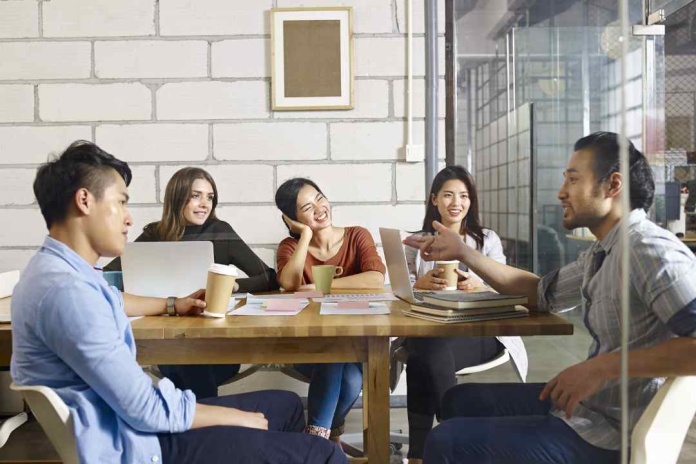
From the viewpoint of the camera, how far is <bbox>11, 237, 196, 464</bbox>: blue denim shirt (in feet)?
3.40

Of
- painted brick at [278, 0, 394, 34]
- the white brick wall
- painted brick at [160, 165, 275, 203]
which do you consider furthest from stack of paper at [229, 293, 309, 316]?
painted brick at [278, 0, 394, 34]

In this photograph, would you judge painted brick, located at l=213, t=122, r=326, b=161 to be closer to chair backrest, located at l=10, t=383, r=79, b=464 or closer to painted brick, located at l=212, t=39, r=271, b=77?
painted brick, located at l=212, t=39, r=271, b=77

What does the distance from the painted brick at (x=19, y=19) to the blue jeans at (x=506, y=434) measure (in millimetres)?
929

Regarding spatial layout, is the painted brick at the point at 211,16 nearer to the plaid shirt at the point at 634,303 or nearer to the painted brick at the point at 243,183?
the painted brick at the point at 243,183

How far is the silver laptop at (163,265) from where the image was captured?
1271 millimetres

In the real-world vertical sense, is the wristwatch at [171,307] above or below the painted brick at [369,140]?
below

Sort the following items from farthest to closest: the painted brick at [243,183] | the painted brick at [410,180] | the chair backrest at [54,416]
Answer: the painted brick at [410,180] < the painted brick at [243,183] < the chair backrest at [54,416]

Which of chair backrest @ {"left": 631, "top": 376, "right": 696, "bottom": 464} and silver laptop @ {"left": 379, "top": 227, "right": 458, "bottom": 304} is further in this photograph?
silver laptop @ {"left": 379, "top": 227, "right": 458, "bottom": 304}

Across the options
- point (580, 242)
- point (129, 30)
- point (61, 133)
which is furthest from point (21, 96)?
point (580, 242)

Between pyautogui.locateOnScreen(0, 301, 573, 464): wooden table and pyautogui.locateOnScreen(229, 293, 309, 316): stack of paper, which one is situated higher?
pyautogui.locateOnScreen(229, 293, 309, 316): stack of paper

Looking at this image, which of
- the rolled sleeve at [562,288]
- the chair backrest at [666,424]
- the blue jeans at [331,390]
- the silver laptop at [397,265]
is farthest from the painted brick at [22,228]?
the chair backrest at [666,424]

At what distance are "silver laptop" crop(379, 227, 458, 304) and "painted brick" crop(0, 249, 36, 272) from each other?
637mm

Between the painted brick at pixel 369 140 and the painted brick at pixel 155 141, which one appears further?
the painted brick at pixel 369 140

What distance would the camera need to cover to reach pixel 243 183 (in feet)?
4.19
